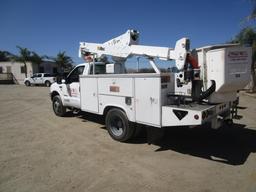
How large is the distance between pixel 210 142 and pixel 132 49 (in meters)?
3.32

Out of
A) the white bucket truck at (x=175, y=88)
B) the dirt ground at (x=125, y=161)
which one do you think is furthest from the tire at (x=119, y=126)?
the dirt ground at (x=125, y=161)

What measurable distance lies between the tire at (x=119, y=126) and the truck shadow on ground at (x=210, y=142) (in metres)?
0.31

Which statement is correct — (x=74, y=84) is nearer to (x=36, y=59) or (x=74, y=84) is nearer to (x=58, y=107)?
(x=58, y=107)

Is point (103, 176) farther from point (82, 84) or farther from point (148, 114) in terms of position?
point (82, 84)

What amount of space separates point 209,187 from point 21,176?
11.1 ft

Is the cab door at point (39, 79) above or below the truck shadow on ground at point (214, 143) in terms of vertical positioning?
above

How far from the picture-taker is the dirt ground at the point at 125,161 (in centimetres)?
361

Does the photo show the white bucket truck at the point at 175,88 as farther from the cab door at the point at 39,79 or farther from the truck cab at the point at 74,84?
the cab door at the point at 39,79

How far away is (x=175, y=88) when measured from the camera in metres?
5.00

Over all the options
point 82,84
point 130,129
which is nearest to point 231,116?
point 130,129

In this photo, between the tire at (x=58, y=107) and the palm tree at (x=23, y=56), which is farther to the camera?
the palm tree at (x=23, y=56)

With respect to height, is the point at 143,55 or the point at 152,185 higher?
the point at 143,55

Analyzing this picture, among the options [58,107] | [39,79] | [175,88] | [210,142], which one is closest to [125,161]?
[175,88]

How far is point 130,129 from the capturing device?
5391 mm
